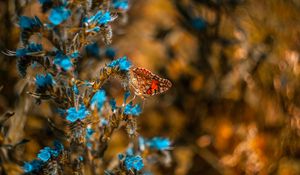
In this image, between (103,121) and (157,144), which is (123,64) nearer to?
(103,121)

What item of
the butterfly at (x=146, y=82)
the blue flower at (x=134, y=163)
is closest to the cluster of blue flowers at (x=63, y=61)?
the butterfly at (x=146, y=82)

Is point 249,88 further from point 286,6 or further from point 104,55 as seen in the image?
point 104,55

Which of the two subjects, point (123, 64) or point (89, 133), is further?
point (89, 133)

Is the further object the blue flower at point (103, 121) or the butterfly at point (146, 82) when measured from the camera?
the blue flower at point (103, 121)

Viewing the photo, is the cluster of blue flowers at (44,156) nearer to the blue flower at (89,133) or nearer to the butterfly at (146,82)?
the blue flower at (89,133)

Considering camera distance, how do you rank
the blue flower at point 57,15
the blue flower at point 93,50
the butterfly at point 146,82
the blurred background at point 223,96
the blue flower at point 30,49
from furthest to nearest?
1. the blurred background at point 223,96
2. the blue flower at point 93,50
3. the butterfly at point 146,82
4. the blue flower at point 30,49
5. the blue flower at point 57,15

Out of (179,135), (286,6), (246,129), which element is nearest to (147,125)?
(179,135)

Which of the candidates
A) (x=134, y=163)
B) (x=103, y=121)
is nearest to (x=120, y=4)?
(x=103, y=121)
